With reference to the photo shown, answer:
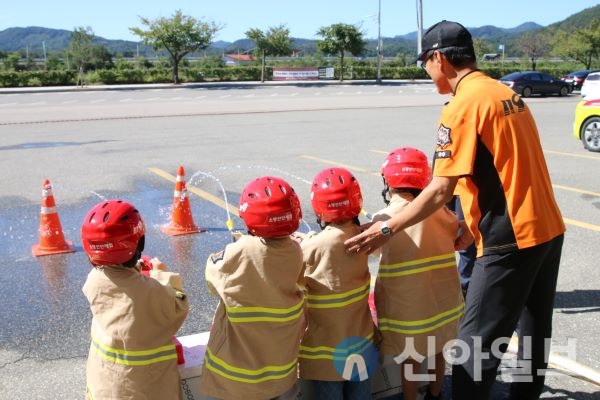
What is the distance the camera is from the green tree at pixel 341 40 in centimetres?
5197

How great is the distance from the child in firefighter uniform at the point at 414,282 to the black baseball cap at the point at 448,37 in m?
0.65

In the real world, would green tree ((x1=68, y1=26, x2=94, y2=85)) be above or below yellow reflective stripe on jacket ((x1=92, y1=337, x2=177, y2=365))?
above

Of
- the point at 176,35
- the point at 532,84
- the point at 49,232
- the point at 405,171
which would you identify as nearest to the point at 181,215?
the point at 49,232

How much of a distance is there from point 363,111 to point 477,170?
65.7 feet

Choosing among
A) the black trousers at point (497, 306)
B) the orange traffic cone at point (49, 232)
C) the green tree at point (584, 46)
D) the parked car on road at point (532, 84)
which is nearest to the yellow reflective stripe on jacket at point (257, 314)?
the black trousers at point (497, 306)

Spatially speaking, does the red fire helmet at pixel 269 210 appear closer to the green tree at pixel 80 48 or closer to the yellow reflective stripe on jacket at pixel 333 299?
the yellow reflective stripe on jacket at pixel 333 299

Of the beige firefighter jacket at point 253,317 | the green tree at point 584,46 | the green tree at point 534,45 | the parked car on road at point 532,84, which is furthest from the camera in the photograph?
the green tree at point 534,45

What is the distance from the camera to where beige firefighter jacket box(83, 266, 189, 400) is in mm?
2576

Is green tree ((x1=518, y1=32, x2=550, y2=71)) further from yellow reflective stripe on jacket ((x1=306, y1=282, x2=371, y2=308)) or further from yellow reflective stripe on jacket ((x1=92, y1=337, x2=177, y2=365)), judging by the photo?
yellow reflective stripe on jacket ((x1=92, y1=337, x2=177, y2=365))

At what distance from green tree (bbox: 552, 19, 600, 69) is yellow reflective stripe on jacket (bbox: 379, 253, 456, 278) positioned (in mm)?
60978

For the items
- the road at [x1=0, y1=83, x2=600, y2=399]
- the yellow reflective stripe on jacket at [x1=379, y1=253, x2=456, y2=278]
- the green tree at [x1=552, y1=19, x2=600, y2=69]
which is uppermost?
the green tree at [x1=552, y1=19, x2=600, y2=69]

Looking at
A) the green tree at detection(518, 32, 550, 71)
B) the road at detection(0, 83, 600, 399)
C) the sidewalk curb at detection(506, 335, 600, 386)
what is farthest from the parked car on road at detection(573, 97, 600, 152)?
the green tree at detection(518, 32, 550, 71)

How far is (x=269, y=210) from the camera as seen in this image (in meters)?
2.64

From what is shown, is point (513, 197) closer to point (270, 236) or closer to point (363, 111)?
point (270, 236)
